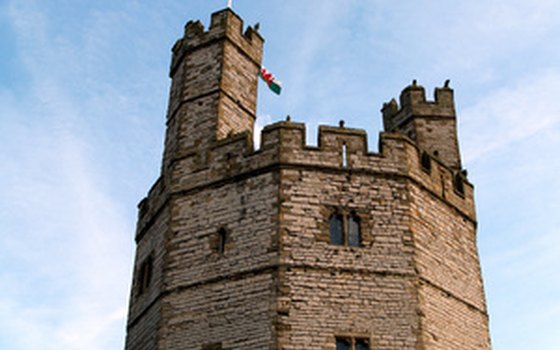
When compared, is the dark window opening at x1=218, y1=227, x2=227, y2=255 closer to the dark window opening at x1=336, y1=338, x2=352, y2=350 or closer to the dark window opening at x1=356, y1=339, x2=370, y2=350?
the dark window opening at x1=336, y1=338, x2=352, y2=350

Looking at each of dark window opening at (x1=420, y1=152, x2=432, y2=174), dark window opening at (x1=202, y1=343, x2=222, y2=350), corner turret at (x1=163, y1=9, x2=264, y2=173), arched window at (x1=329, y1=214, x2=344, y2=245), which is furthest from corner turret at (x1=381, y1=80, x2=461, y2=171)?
dark window opening at (x1=202, y1=343, x2=222, y2=350)

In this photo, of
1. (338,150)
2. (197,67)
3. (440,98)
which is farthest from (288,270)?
(440,98)

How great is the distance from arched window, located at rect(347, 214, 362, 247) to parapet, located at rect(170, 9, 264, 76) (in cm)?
542

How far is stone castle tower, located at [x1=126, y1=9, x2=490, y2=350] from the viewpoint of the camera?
11.6 meters

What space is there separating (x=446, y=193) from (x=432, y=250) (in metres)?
1.63

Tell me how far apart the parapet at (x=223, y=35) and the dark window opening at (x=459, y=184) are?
531 cm

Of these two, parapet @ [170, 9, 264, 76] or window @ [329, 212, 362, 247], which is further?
parapet @ [170, 9, 264, 76]

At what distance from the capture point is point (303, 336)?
36.9 ft

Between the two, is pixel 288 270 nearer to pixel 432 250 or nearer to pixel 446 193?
pixel 432 250

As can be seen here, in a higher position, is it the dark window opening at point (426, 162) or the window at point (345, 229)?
the dark window opening at point (426, 162)

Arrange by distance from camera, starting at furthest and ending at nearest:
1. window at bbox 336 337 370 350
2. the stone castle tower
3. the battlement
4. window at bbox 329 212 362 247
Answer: the battlement → window at bbox 329 212 362 247 → the stone castle tower → window at bbox 336 337 370 350

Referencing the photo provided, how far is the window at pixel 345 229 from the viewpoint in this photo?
12375 mm

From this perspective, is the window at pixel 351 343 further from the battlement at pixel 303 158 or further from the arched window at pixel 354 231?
the battlement at pixel 303 158

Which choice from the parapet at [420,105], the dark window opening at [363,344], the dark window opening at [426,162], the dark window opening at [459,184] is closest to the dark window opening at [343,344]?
the dark window opening at [363,344]
